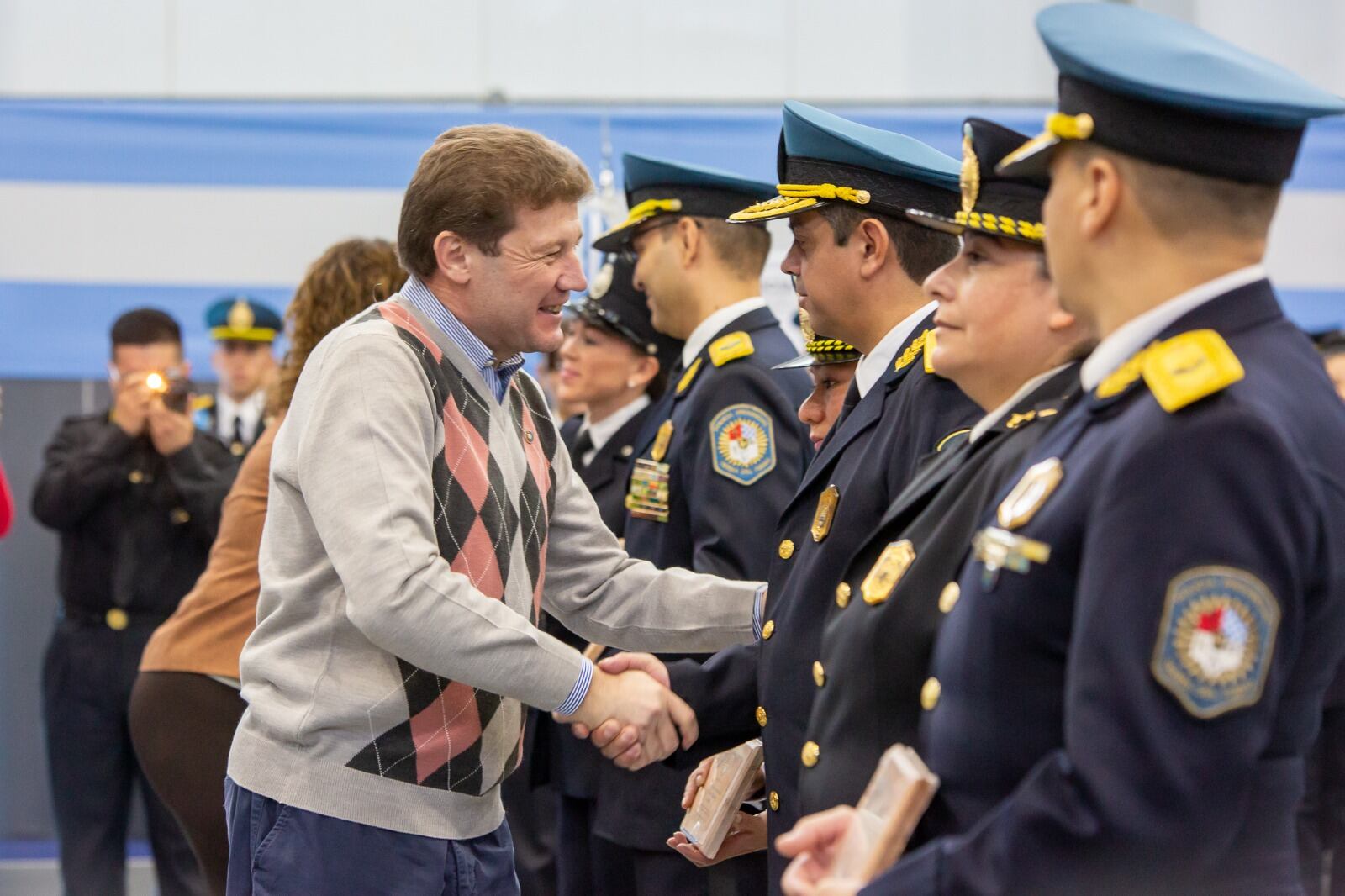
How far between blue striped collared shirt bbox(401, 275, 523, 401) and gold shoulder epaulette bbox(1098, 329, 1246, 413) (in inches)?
44.0

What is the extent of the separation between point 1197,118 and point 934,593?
54cm

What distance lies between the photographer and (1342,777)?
12.0 ft

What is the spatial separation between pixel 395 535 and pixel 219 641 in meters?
1.29

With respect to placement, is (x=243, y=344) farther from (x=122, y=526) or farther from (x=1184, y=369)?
(x=1184, y=369)

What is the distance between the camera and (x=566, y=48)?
18.4 ft

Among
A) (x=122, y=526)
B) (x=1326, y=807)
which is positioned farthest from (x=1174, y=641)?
(x=122, y=526)

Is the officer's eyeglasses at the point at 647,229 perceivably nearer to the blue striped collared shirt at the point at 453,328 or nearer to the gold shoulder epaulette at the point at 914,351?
the blue striped collared shirt at the point at 453,328

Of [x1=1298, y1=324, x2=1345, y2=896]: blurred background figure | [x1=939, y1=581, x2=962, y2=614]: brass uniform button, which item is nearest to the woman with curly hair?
[x1=939, y1=581, x2=962, y2=614]: brass uniform button

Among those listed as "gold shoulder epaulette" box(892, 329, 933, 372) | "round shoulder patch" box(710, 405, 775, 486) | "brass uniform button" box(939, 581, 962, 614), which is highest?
"gold shoulder epaulette" box(892, 329, 933, 372)

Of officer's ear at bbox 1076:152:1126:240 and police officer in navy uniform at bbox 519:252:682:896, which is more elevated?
officer's ear at bbox 1076:152:1126:240

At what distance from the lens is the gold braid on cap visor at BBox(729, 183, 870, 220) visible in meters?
2.19

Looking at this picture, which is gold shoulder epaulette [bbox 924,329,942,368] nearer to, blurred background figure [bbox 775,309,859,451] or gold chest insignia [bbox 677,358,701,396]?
blurred background figure [bbox 775,309,859,451]

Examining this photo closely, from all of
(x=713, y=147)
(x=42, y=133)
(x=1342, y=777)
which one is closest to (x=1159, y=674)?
(x=1342, y=777)

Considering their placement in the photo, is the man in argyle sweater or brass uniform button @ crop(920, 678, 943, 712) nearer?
brass uniform button @ crop(920, 678, 943, 712)
